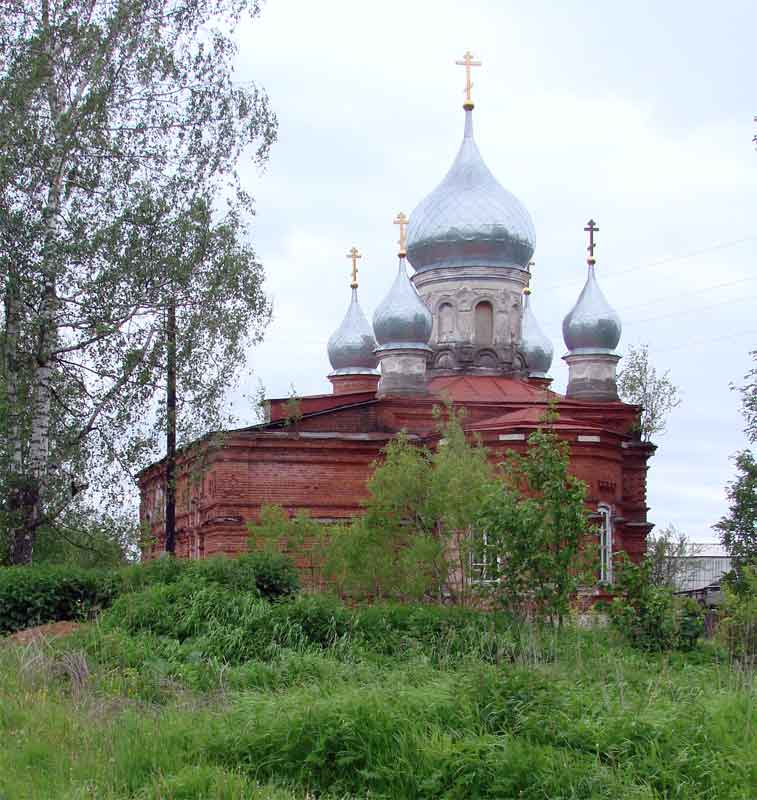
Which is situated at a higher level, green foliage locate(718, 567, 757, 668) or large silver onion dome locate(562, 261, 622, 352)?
large silver onion dome locate(562, 261, 622, 352)

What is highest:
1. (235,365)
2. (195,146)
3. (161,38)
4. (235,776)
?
(161,38)

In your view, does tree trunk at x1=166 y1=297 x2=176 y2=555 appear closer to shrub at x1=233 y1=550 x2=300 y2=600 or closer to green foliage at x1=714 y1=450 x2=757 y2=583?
shrub at x1=233 y1=550 x2=300 y2=600

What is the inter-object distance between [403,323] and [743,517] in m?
7.64

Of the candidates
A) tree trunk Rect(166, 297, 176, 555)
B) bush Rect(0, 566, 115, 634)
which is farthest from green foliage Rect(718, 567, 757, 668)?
tree trunk Rect(166, 297, 176, 555)

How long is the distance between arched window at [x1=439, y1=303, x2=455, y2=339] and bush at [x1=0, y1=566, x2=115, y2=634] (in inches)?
577

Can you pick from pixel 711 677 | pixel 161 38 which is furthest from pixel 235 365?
pixel 711 677

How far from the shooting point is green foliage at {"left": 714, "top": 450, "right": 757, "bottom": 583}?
79.1 feet

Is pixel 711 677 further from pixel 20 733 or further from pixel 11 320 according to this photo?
pixel 11 320

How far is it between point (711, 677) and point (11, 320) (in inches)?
369

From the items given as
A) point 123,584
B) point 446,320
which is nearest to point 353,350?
point 446,320

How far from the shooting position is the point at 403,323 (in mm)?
Answer: 26219

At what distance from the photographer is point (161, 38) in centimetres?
1703

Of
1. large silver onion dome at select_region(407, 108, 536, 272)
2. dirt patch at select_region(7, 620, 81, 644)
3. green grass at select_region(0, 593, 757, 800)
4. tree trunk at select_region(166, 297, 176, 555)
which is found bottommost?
green grass at select_region(0, 593, 757, 800)

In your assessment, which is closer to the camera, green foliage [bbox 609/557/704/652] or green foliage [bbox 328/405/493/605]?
green foliage [bbox 609/557/704/652]
